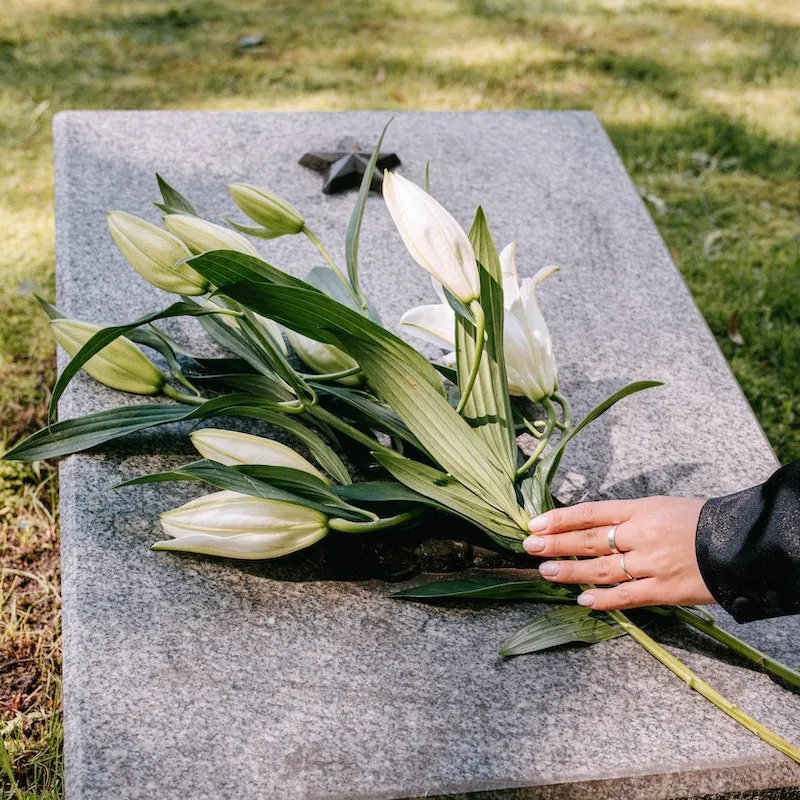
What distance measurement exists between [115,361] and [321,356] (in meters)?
0.28

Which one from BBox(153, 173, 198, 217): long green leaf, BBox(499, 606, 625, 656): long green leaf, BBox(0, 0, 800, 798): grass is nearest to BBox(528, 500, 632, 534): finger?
BBox(499, 606, 625, 656): long green leaf

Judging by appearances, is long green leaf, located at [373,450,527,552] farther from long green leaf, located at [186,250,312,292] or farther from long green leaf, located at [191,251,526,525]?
long green leaf, located at [186,250,312,292]

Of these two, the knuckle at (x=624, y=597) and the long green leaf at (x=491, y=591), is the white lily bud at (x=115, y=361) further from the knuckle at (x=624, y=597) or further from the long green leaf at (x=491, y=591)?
the knuckle at (x=624, y=597)

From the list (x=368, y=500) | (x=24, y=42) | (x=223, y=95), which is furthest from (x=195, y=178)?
(x=24, y=42)

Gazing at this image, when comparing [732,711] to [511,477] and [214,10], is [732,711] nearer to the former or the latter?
[511,477]

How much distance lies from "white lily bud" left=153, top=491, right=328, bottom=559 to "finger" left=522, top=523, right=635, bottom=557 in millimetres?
238

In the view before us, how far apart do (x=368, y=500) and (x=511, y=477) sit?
0.17 meters

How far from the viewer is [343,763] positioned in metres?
0.95

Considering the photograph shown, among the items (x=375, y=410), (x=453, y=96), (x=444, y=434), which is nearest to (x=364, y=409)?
(x=375, y=410)

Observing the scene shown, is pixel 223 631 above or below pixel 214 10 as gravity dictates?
above

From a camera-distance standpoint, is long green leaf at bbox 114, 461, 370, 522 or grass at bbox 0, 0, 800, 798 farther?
grass at bbox 0, 0, 800, 798

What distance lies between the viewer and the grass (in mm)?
2115

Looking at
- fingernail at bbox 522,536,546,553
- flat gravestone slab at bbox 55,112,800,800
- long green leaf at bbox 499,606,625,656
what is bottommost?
flat gravestone slab at bbox 55,112,800,800

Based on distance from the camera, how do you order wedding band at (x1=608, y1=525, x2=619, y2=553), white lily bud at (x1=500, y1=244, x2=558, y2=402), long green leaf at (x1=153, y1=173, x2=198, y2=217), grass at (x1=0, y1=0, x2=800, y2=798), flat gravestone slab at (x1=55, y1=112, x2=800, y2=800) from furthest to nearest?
grass at (x1=0, y1=0, x2=800, y2=798) < long green leaf at (x1=153, y1=173, x2=198, y2=217) < white lily bud at (x1=500, y1=244, x2=558, y2=402) < wedding band at (x1=608, y1=525, x2=619, y2=553) < flat gravestone slab at (x1=55, y1=112, x2=800, y2=800)
